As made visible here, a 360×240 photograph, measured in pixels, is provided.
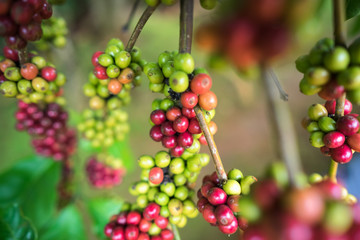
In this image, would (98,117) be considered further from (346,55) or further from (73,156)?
(346,55)

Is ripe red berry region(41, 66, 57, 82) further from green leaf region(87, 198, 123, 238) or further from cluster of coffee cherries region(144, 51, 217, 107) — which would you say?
green leaf region(87, 198, 123, 238)

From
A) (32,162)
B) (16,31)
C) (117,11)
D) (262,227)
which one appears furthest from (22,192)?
(117,11)

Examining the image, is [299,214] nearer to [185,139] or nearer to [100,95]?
[185,139]

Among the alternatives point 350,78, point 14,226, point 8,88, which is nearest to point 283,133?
point 350,78

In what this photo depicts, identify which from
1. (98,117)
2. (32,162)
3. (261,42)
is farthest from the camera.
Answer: (32,162)

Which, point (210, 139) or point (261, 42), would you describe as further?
point (210, 139)

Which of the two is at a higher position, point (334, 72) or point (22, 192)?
point (334, 72)
